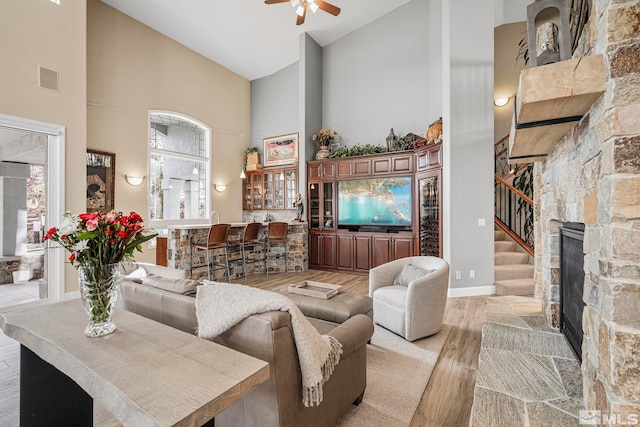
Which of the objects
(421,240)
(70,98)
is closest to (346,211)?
(421,240)

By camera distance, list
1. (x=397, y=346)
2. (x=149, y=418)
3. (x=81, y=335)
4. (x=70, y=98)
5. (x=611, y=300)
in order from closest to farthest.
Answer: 1. (x=149, y=418)
2. (x=611, y=300)
3. (x=81, y=335)
4. (x=397, y=346)
5. (x=70, y=98)

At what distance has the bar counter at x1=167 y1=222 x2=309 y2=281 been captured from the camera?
4.74 m

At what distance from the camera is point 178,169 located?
22.1 feet

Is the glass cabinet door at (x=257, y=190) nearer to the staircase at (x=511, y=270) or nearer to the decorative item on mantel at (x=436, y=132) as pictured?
the decorative item on mantel at (x=436, y=132)

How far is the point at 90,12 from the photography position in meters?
5.07

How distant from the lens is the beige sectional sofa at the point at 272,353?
1.31 metres

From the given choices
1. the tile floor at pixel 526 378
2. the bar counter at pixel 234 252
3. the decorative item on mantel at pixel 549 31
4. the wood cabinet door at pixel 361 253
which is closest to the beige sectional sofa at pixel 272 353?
the tile floor at pixel 526 378

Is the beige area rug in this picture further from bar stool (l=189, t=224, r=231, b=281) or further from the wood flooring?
bar stool (l=189, t=224, r=231, b=281)

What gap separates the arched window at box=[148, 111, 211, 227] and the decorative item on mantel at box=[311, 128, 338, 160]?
2.74 metres

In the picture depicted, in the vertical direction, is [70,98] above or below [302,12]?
below

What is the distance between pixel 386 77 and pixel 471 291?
450 centimetres

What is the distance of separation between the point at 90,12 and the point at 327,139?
15.4 ft

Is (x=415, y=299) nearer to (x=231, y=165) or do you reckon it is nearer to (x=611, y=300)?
(x=611, y=300)

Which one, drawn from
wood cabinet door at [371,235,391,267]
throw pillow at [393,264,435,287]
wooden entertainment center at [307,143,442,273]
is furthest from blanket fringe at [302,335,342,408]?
wood cabinet door at [371,235,391,267]
